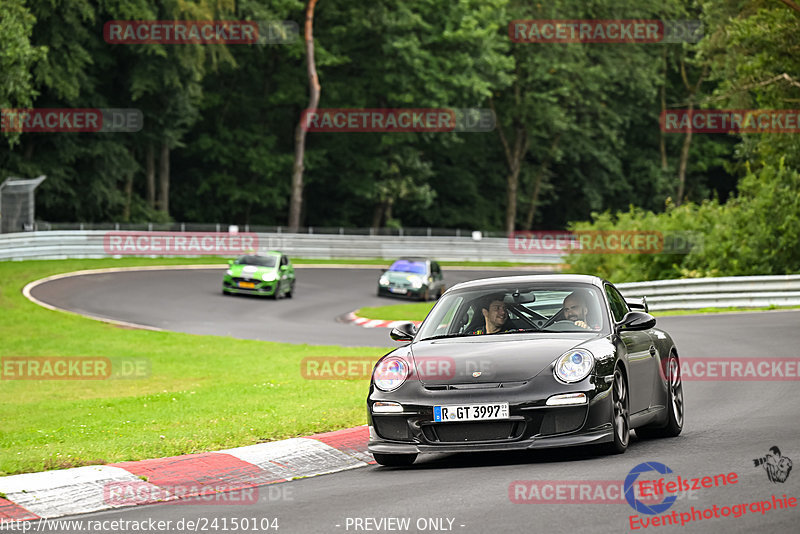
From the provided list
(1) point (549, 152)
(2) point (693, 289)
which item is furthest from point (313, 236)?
(2) point (693, 289)

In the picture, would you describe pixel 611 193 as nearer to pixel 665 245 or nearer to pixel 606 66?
pixel 606 66

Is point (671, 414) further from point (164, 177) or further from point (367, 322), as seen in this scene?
point (164, 177)

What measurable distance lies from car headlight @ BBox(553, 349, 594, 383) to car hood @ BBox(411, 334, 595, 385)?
71 millimetres

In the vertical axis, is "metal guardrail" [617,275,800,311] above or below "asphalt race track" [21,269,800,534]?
below

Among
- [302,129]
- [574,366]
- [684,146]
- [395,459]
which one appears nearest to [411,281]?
[302,129]

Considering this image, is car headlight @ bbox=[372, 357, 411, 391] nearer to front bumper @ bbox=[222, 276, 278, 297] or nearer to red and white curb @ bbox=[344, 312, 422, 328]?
red and white curb @ bbox=[344, 312, 422, 328]

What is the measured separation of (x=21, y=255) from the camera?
4328 cm

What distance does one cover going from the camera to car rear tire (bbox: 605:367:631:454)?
889cm

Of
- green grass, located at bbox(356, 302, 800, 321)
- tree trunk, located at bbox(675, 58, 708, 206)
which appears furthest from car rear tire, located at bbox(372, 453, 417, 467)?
tree trunk, located at bbox(675, 58, 708, 206)

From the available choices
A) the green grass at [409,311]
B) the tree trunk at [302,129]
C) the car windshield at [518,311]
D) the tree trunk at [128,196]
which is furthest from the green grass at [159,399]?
the tree trunk at [302,129]

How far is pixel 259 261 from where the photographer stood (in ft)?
127

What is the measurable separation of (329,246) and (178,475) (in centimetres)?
4832

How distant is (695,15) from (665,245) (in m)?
45.6

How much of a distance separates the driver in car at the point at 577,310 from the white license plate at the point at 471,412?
4.94 feet
